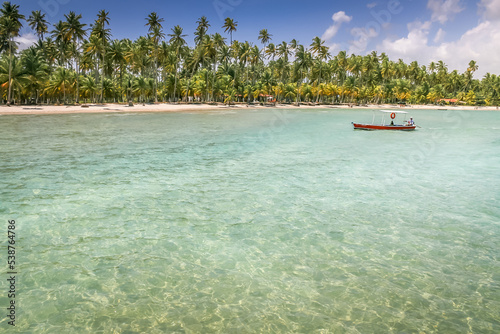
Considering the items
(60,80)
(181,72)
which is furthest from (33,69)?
(181,72)

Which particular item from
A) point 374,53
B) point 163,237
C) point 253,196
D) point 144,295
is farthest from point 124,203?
point 374,53

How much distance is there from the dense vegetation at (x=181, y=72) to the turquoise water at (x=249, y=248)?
5725 cm

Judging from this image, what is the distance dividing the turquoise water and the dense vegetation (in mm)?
57248

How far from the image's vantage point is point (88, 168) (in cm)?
1958

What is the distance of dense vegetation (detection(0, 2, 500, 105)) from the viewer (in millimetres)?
71625

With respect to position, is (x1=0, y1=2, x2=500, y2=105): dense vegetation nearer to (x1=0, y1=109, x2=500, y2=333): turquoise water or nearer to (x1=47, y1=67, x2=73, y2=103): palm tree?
(x1=47, y1=67, x2=73, y2=103): palm tree

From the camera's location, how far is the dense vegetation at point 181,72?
71625mm

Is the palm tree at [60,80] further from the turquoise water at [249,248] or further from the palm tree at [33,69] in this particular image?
the turquoise water at [249,248]

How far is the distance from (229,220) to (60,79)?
75.4m

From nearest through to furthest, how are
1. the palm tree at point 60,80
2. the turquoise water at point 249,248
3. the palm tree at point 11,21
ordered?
the turquoise water at point 249,248 < the palm tree at point 11,21 < the palm tree at point 60,80

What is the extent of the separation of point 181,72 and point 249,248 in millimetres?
114289

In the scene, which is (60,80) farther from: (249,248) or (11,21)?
(249,248)

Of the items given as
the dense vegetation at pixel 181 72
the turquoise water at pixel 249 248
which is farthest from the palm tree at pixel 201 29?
the turquoise water at pixel 249 248

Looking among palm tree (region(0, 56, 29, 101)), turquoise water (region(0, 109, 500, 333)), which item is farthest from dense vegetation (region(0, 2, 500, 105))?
turquoise water (region(0, 109, 500, 333))
